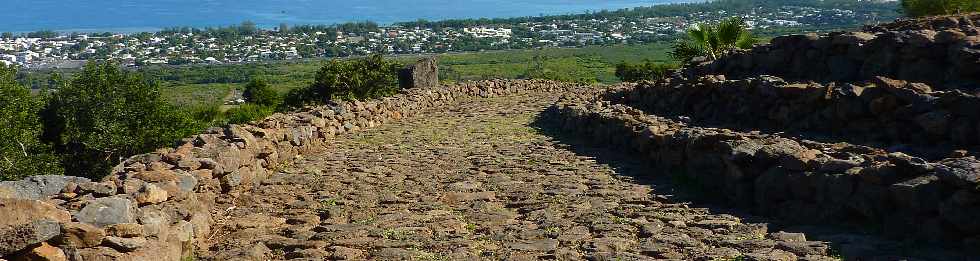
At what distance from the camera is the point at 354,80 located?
36.5 meters

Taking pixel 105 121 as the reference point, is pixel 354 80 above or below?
above

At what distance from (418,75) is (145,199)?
23.5 m

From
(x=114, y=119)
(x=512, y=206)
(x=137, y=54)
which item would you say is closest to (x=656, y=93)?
(x=512, y=206)

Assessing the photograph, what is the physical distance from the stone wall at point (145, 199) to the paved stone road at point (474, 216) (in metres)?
0.37

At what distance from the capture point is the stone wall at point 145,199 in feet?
19.3

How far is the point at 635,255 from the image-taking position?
7.17 meters

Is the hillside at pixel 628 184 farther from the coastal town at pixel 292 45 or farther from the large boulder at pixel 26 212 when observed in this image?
the coastal town at pixel 292 45

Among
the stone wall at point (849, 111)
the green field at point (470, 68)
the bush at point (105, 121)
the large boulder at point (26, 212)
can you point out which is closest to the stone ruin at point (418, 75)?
the bush at point (105, 121)

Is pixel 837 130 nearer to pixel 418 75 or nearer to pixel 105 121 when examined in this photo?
pixel 418 75

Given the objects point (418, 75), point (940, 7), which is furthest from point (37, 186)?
point (418, 75)

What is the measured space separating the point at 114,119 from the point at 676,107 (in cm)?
2150

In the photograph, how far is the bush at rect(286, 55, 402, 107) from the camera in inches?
1425

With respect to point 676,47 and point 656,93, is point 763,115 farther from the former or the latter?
point 676,47

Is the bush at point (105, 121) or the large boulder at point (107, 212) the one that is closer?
the large boulder at point (107, 212)
